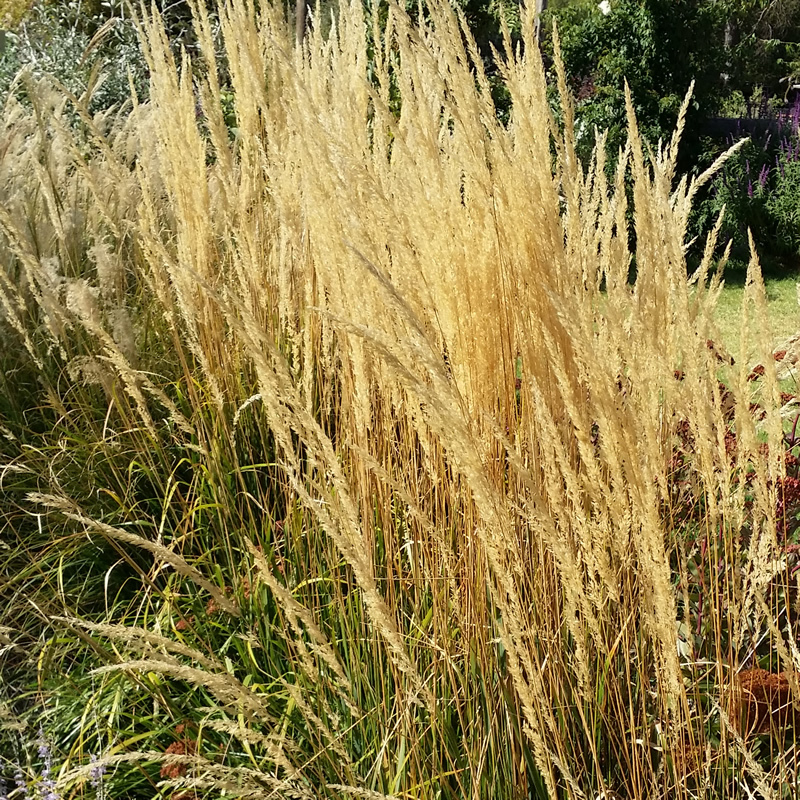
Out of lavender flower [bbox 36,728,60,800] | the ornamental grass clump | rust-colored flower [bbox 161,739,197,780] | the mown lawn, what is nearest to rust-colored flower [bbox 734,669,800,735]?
the ornamental grass clump

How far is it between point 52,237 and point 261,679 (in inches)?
66.4

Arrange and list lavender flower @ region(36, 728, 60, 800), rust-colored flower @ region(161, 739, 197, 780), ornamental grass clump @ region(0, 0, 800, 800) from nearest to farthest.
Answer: ornamental grass clump @ region(0, 0, 800, 800)
lavender flower @ region(36, 728, 60, 800)
rust-colored flower @ region(161, 739, 197, 780)

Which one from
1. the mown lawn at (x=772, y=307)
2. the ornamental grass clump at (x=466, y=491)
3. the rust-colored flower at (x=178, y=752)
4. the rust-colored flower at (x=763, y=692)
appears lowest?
the mown lawn at (x=772, y=307)

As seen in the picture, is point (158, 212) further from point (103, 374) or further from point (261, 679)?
point (261, 679)

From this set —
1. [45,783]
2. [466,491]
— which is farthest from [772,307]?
[45,783]

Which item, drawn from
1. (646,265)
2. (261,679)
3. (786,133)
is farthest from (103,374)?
(786,133)

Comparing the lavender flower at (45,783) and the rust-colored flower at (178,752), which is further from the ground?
the lavender flower at (45,783)

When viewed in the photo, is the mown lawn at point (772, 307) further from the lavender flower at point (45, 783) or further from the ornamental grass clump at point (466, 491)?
the lavender flower at point (45, 783)

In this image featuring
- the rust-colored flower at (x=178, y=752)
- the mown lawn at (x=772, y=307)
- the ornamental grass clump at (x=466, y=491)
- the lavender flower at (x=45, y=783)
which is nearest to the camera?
the ornamental grass clump at (x=466, y=491)

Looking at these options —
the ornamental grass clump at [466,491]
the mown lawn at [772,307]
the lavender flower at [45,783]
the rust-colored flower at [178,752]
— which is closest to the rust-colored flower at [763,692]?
the ornamental grass clump at [466,491]

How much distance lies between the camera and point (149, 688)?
164cm

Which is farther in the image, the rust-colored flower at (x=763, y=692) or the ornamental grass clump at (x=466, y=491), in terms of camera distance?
the rust-colored flower at (x=763, y=692)

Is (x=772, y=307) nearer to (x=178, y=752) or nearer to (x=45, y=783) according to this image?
(x=178, y=752)

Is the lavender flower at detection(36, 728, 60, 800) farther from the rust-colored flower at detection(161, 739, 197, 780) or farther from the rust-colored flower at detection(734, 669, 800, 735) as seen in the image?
the rust-colored flower at detection(734, 669, 800, 735)
